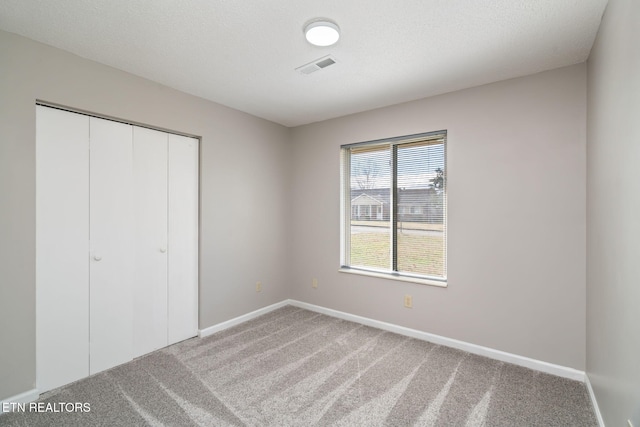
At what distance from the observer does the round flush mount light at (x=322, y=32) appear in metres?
1.87

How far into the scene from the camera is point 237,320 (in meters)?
3.52

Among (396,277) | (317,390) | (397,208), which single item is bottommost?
(317,390)

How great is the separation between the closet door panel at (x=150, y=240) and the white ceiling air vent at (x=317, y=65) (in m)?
1.54

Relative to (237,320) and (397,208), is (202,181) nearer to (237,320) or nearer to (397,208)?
(237,320)

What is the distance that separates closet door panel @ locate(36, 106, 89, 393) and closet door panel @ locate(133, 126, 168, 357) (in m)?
0.39

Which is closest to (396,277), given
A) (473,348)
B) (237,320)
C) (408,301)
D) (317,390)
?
(408,301)

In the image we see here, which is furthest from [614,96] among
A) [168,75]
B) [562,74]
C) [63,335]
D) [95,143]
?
[63,335]

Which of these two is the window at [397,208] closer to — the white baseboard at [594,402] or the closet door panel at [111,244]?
the white baseboard at [594,402]

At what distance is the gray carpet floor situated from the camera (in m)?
1.91

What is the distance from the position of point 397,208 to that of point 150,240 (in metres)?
2.64

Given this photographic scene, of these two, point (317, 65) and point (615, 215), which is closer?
point (615, 215)

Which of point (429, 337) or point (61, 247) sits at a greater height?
point (61, 247)

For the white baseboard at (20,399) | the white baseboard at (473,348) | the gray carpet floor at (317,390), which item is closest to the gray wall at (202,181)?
the white baseboard at (20,399)

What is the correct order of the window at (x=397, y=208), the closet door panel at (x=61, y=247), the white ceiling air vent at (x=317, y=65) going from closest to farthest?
the closet door panel at (x=61, y=247) → the white ceiling air vent at (x=317, y=65) → the window at (x=397, y=208)
